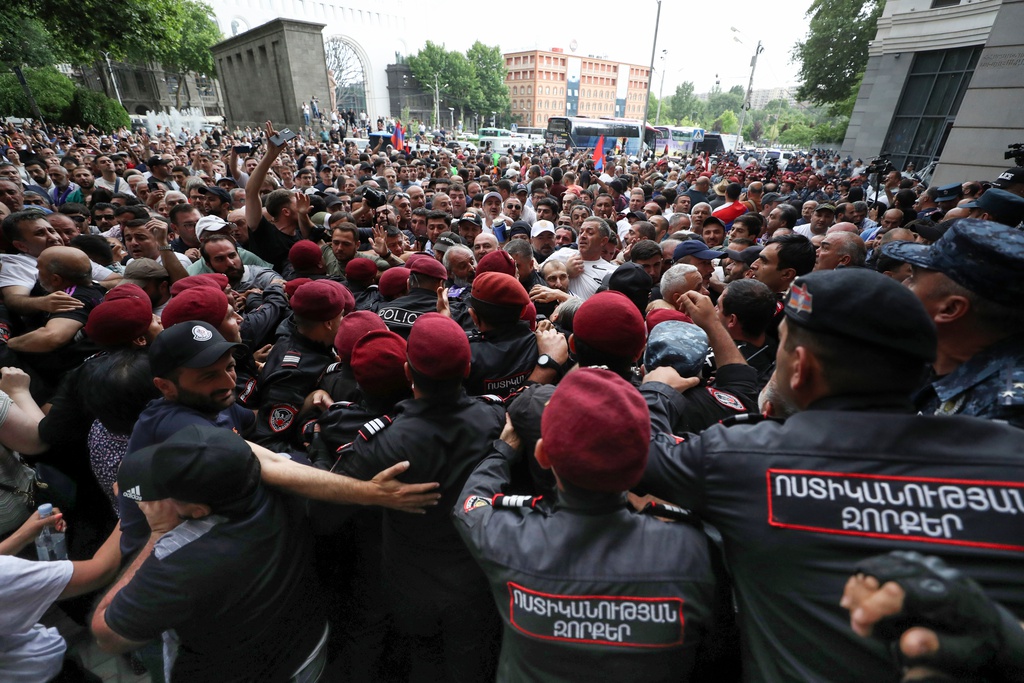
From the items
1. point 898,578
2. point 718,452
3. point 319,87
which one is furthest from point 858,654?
point 319,87

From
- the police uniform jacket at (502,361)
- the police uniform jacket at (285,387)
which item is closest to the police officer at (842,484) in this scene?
the police uniform jacket at (502,361)

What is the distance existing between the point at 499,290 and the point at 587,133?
1422 inches

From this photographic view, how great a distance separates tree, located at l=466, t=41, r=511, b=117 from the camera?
7025cm

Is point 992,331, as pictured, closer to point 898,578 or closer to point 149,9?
point 898,578

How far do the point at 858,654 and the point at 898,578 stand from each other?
1.07ft

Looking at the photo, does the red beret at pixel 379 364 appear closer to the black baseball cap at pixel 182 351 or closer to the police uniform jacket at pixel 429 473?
the police uniform jacket at pixel 429 473

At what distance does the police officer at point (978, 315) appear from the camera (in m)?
1.67

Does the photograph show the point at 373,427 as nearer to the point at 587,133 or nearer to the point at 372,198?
the point at 372,198

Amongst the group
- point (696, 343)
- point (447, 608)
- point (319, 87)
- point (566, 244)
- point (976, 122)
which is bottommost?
point (447, 608)

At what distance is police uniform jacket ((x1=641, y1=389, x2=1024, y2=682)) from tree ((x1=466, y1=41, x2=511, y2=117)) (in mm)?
78591

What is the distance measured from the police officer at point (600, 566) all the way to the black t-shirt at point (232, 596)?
3.16 ft

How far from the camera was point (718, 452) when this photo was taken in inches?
51.4

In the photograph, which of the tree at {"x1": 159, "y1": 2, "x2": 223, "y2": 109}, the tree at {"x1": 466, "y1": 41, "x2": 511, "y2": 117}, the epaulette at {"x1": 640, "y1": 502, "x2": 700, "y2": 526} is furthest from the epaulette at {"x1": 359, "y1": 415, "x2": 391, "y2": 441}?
the tree at {"x1": 466, "y1": 41, "x2": 511, "y2": 117}

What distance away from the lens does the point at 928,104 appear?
1875 cm
